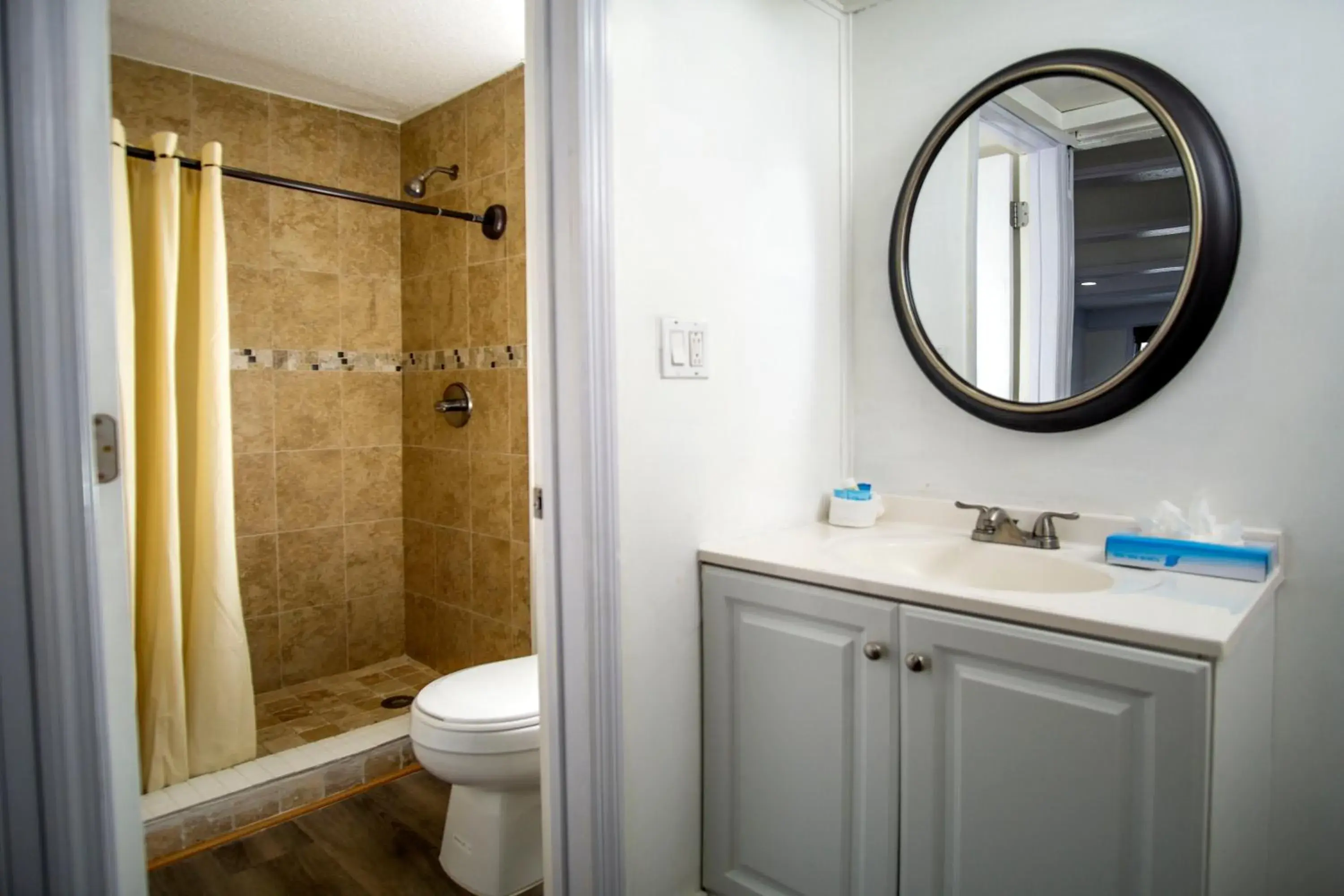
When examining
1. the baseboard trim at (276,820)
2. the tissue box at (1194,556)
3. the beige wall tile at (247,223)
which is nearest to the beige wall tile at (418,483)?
the beige wall tile at (247,223)

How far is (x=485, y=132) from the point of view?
271cm

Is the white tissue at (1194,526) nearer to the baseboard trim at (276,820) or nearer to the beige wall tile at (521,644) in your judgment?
the beige wall tile at (521,644)

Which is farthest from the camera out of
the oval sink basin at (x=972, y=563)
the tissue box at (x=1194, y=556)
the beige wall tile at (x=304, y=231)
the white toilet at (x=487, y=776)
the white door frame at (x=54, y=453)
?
the beige wall tile at (x=304, y=231)

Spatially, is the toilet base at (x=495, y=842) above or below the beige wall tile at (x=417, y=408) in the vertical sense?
below

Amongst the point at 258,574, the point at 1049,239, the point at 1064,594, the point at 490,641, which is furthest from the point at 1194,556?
the point at 258,574

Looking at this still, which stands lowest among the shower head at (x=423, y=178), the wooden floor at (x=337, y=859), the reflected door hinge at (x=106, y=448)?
the wooden floor at (x=337, y=859)

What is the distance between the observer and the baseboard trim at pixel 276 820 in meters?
1.96

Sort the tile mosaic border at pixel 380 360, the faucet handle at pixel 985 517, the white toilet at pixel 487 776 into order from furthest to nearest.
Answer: the tile mosaic border at pixel 380 360 < the white toilet at pixel 487 776 < the faucet handle at pixel 985 517

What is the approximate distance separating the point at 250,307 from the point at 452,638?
1426 mm

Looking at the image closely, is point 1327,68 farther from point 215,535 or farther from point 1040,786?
point 215,535

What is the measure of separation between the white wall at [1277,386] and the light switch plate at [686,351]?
2.53 feet

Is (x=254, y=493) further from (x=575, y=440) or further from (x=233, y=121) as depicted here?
(x=575, y=440)

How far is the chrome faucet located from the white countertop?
27 mm

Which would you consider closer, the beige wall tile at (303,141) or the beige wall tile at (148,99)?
the beige wall tile at (148,99)
